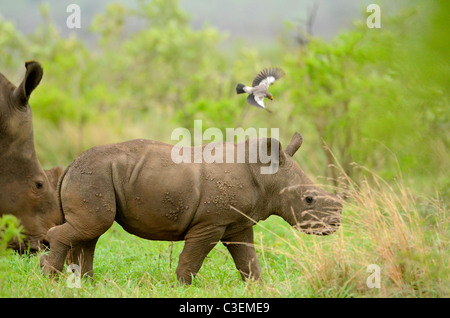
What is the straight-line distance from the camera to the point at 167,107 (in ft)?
58.7

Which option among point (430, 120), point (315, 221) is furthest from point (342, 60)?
point (315, 221)

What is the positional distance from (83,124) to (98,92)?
4.59 feet

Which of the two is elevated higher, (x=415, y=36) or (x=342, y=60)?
(x=342, y=60)

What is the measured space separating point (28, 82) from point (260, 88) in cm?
223

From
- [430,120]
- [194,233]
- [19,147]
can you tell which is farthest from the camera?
[430,120]

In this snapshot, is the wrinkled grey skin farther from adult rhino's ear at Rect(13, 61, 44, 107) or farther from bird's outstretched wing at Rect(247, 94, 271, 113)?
bird's outstretched wing at Rect(247, 94, 271, 113)

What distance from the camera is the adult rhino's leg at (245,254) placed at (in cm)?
617

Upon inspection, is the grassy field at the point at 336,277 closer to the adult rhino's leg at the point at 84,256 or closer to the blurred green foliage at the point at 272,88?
the adult rhino's leg at the point at 84,256

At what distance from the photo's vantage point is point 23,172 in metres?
6.52

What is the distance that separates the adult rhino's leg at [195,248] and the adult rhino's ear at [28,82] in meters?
2.15

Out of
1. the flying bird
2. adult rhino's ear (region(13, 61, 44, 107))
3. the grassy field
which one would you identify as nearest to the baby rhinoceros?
the grassy field

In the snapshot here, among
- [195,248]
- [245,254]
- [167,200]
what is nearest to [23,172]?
[167,200]

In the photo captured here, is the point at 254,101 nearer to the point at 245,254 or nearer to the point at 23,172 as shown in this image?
the point at 245,254
